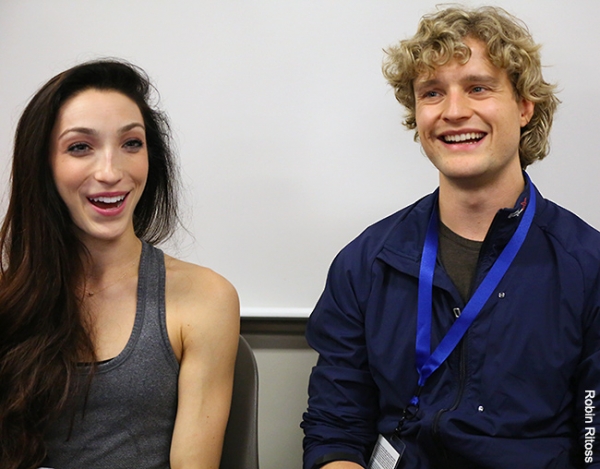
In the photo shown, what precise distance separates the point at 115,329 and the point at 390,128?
3.18 ft

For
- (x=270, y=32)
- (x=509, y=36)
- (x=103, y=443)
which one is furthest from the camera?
(x=270, y=32)

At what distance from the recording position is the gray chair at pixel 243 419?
5.55ft

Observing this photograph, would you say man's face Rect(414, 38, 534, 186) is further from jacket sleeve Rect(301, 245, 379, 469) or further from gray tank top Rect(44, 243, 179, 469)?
gray tank top Rect(44, 243, 179, 469)

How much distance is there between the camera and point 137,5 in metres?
2.10

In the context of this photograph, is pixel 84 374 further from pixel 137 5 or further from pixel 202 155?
pixel 137 5

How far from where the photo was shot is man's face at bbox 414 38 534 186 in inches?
64.4

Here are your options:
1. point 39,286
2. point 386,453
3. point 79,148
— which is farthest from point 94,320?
point 386,453

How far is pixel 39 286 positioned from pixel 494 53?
3.76 ft

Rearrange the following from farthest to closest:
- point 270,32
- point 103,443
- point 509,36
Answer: point 270,32
point 509,36
point 103,443

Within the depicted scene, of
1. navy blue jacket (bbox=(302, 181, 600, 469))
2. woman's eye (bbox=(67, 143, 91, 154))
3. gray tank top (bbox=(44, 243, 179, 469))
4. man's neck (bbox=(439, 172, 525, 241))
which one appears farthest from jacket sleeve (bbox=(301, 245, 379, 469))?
woman's eye (bbox=(67, 143, 91, 154))

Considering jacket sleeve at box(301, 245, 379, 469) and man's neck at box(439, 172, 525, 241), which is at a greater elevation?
man's neck at box(439, 172, 525, 241)

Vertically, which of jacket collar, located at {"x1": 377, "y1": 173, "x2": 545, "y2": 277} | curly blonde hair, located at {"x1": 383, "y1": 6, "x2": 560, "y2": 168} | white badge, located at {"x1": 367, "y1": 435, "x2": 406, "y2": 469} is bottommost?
white badge, located at {"x1": 367, "y1": 435, "x2": 406, "y2": 469}

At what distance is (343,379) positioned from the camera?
1.73 meters

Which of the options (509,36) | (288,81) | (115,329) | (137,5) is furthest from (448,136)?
(137,5)
